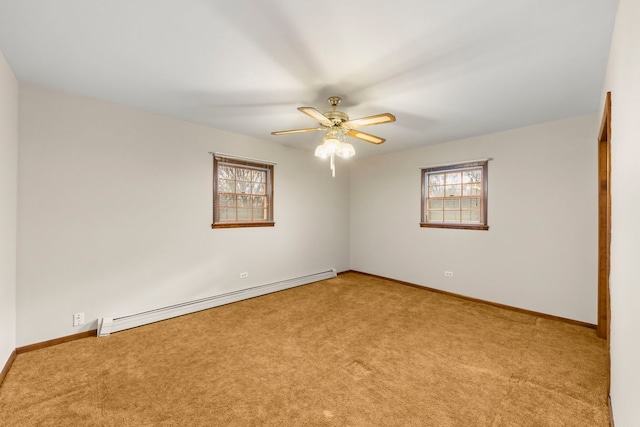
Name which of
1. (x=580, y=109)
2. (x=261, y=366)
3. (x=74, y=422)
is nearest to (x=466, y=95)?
(x=580, y=109)

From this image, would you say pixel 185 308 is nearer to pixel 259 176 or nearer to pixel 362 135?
pixel 259 176

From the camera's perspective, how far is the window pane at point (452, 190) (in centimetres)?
452

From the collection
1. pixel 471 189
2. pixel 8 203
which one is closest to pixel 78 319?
pixel 8 203

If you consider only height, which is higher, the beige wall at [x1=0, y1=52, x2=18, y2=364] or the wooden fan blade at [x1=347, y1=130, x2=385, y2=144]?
the wooden fan blade at [x1=347, y1=130, x2=385, y2=144]

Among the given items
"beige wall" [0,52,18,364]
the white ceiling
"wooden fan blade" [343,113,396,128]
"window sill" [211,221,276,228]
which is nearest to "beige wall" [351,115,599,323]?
the white ceiling

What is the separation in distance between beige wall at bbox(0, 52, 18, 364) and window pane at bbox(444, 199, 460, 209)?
17.3 ft

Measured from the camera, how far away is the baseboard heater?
301cm

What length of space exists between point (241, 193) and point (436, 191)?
10.8 ft

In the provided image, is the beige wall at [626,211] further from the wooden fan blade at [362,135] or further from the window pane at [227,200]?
the window pane at [227,200]

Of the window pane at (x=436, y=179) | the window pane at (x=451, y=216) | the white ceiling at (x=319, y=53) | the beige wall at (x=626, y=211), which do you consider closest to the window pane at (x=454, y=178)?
the window pane at (x=436, y=179)

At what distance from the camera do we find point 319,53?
2062 mm

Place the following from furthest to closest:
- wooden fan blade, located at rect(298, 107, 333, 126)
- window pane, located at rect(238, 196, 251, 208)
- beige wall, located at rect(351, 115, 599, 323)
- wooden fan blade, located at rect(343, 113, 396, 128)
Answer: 1. window pane, located at rect(238, 196, 251, 208)
2. beige wall, located at rect(351, 115, 599, 323)
3. wooden fan blade, located at rect(343, 113, 396, 128)
4. wooden fan blade, located at rect(298, 107, 333, 126)

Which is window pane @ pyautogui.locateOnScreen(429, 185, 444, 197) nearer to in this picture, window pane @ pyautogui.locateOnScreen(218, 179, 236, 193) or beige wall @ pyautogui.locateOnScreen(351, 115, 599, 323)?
beige wall @ pyautogui.locateOnScreen(351, 115, 599, 323)

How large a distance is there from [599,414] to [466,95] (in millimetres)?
2721
